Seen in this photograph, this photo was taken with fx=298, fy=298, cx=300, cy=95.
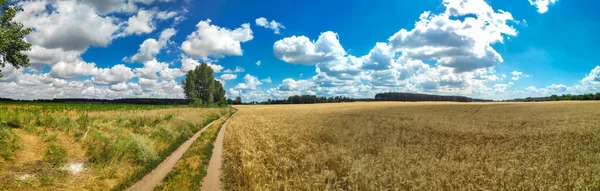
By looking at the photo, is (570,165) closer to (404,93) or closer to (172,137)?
(172,137)

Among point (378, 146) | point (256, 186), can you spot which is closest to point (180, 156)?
point (256, 186)

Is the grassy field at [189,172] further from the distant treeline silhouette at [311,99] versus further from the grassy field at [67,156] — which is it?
the distant treeline silhouette at [311,99]

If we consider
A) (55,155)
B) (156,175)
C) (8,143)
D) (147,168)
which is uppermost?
(8,143)

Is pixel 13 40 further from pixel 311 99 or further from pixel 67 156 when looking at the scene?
pixel 311 99

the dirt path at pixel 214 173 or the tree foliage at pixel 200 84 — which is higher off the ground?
the tree foliage at pixel 200 84

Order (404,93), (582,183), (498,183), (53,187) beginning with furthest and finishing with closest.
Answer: (404,93)
(53,187)
(498,183)
(582,183)

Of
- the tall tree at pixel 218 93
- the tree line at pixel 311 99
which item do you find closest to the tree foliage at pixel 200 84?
the tall tree at pixel 218 93

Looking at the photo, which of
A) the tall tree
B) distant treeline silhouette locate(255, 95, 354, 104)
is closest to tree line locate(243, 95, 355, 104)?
distant treeline silhouette locate(255, 95, 354, 104)

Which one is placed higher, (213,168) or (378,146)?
(378,146)

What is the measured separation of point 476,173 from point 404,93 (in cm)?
16007

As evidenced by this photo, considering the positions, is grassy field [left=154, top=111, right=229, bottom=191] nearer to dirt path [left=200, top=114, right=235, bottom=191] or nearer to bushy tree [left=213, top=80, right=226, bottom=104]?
dirt path [left=200, top=114, right=235, bottom=191]

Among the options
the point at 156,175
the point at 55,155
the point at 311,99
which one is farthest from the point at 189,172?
the point at 311,99

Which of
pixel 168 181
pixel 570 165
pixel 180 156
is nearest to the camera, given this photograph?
pixel 570 165

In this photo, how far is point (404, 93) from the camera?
522 feet
